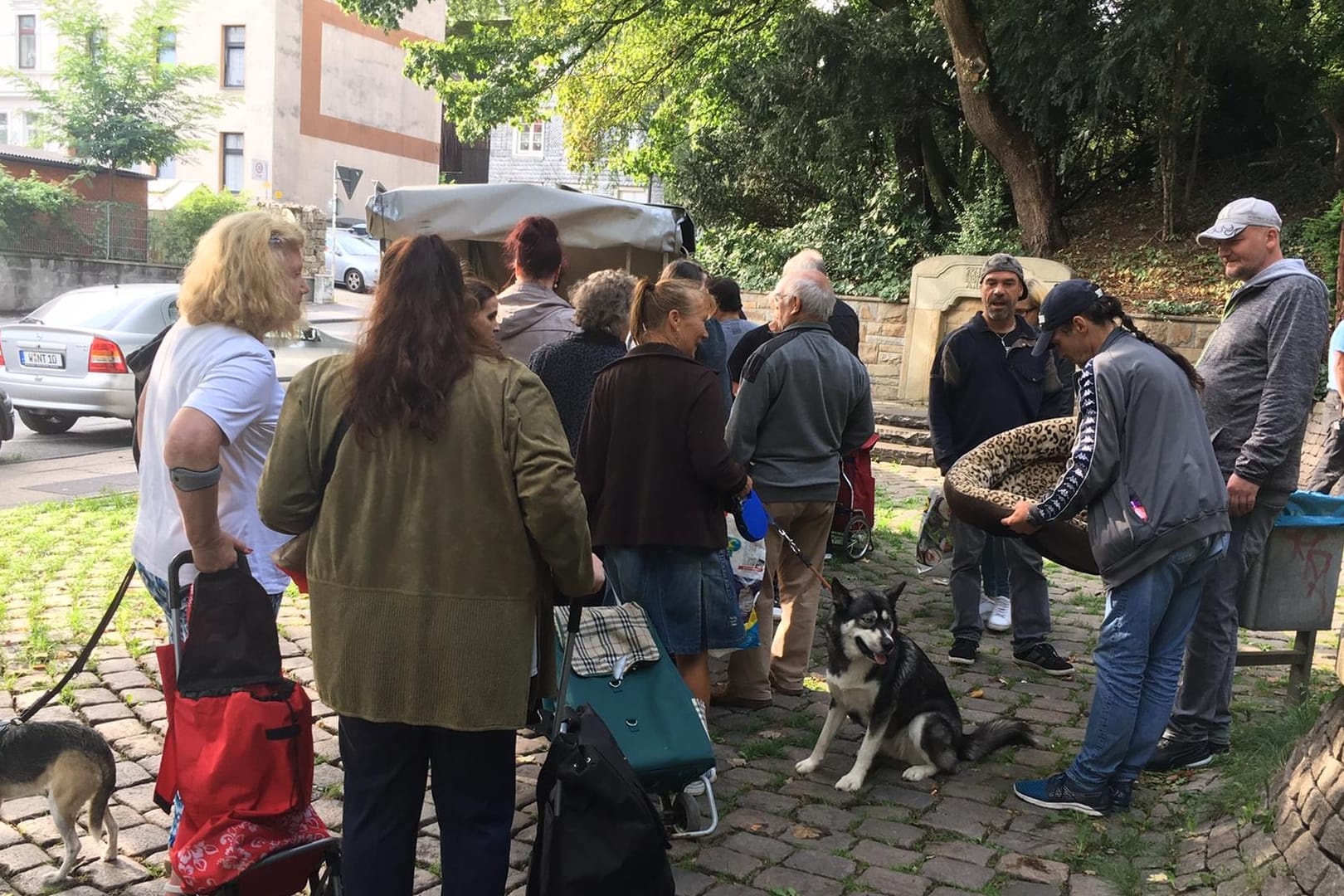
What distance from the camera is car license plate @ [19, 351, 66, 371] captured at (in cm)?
1245

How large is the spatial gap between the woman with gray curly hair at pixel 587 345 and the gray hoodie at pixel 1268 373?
250 centimetres

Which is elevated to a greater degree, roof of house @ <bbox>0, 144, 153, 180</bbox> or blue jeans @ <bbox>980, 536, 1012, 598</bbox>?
roof of house @ <bbox>0, 144, 153, 180</bbox>

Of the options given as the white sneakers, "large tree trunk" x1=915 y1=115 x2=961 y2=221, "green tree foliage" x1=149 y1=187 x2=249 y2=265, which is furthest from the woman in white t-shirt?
"green tree foliage" x1=149 y1=187 x2=249 y2=265

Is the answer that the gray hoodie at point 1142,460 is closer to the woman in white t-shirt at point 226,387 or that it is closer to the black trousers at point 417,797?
the black trousers at point 417,797

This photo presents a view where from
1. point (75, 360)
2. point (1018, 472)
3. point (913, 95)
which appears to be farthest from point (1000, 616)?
point (913, 95)

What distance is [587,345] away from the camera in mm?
4926

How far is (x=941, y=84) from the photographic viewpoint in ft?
56.5

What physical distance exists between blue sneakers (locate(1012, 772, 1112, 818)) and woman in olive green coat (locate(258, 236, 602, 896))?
2542 millimetres

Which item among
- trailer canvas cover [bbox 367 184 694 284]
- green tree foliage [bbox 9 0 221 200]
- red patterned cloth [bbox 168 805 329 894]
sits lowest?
red patterned cloth [bbox 168 805 329 894]

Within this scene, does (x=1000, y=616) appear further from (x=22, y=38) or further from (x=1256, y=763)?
(x=22, y=38)

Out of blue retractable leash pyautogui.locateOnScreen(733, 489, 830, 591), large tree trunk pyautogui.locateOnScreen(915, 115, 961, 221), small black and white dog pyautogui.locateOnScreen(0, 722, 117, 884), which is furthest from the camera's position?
large tree trunk pyautogui.locateOnScreen(915, 115, 961, 221)

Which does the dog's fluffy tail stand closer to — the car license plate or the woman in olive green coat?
the woman in olive green coat

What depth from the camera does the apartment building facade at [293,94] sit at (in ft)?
131

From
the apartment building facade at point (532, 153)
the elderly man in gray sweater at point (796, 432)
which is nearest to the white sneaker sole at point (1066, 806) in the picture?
the elderly man in gray sweater at point (796, 432)
